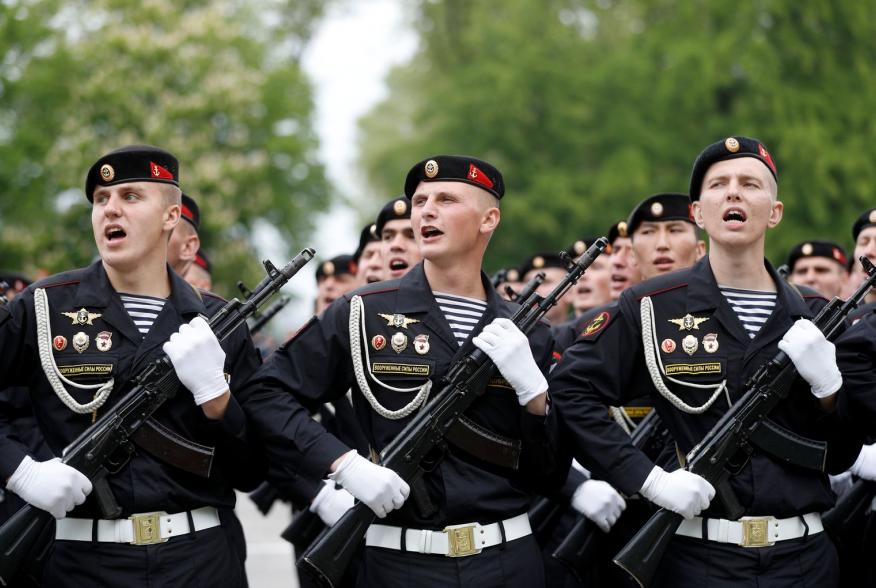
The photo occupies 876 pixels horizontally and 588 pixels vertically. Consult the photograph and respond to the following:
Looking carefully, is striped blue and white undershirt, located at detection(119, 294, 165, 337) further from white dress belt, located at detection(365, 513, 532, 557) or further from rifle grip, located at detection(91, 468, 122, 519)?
white dress belt, located at detection(365, 513, 532, 557)

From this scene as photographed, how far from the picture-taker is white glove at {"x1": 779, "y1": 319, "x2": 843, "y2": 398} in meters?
5.19

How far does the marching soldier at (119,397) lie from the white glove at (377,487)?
64cm

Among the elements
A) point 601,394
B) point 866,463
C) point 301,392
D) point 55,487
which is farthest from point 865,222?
point 55,487

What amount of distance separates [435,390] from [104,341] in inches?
53.0

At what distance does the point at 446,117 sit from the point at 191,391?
88.5 ft

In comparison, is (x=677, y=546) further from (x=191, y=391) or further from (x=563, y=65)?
(x=563, y=65)

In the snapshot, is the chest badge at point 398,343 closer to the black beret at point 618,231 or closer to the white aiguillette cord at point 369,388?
the white aiguillette cord at point 369,388

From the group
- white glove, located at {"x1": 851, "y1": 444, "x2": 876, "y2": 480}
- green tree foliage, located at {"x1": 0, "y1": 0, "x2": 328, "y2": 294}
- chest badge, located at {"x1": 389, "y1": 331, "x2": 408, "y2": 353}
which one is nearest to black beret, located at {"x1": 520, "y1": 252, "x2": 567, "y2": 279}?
white glove, located at {"x1": 851, "y1": 444, "x2": 876, "y2": 480}

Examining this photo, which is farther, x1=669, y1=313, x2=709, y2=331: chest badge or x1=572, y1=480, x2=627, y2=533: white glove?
x1=572, y1=480, x2=627, y2=533: white glove

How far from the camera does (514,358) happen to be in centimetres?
527

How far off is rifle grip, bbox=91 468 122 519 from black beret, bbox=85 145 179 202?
1243 mm

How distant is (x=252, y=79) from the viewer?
34.3 meters

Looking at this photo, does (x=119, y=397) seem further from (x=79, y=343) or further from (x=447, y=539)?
(x=447, y=539)

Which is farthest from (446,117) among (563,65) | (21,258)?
(21,258)
